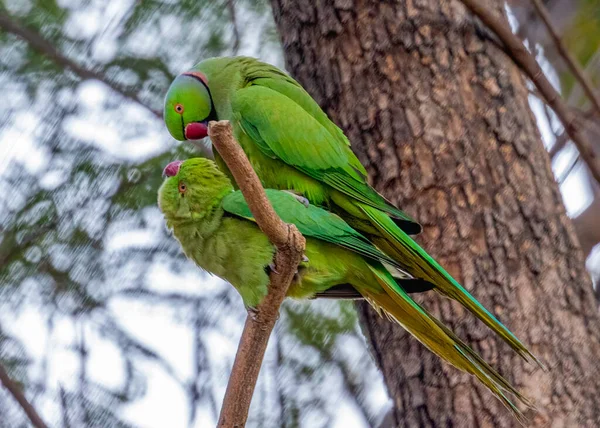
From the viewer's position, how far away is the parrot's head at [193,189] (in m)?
2.52

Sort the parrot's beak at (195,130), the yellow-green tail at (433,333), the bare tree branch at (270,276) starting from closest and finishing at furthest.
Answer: the bare tree branch at (270,276) < the yellow-green tail at (433,333) < the parrot's beak at (195,130)

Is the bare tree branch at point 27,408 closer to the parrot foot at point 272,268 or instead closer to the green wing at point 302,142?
the parrot foot at point 272,268

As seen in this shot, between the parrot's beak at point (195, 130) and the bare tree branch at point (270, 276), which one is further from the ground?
the parrot's beak at point (195, 130)

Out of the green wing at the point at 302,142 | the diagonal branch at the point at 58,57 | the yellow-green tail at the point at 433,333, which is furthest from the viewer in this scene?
the diagonal branch at the point at 58,57

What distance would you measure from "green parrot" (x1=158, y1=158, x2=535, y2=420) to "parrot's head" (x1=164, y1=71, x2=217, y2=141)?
0.38 m

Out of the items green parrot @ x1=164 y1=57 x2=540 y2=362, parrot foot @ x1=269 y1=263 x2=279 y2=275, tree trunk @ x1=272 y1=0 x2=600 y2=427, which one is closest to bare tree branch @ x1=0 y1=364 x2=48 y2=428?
parrot foot @ x1=269 y1=263 x2=279 y2=275

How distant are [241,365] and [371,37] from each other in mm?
1579

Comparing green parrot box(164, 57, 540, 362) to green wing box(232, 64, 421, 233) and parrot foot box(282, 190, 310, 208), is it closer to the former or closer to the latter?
green wing box(232, 64, 421, 233)

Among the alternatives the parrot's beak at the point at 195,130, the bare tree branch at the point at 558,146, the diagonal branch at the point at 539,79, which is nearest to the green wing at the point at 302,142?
the parrot's beak at the point at 195,130

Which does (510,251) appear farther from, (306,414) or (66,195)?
(66,195)

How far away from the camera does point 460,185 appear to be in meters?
2.98

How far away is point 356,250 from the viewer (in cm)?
243

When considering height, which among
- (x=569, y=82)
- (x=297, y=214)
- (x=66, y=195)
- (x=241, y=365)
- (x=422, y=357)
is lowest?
(x=241, y=365)

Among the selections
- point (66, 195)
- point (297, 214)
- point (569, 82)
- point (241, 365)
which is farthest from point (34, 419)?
point (569, 82)
